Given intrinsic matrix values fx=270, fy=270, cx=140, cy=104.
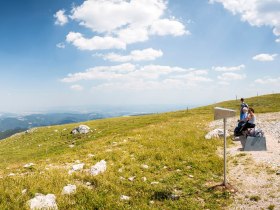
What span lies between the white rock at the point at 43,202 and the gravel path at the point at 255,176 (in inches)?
317

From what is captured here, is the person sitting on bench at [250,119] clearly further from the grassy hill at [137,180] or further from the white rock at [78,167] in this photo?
the white rock at [78,167]

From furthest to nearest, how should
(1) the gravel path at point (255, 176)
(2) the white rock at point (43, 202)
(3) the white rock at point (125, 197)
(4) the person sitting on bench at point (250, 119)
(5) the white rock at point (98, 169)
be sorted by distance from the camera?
(4) the person sitting on bench at point (250, 119), (5) the white rock at point (98, 169), (3) the white rock at point (125, 197), (1) the gravel path at point (255, 176), (2) the white rock at point (43, 202)

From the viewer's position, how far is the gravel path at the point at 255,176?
40.4 ft

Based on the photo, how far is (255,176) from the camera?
15.4 meters

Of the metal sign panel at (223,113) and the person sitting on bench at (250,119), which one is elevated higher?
the metal sign panel at (223,113)

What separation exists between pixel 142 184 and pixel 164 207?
9.11 feet

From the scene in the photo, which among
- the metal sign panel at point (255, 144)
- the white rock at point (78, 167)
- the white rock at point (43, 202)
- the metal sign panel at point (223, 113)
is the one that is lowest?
the white rock at point (43, 202)

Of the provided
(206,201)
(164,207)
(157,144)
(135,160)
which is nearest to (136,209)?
(164,207)

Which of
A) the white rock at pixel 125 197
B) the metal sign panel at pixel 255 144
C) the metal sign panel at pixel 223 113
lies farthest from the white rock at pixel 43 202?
the metal sign panel at pixel 255 144

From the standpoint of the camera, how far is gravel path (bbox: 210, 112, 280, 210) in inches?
484

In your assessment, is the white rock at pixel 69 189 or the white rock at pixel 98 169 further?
the white rock at pixel 98 169

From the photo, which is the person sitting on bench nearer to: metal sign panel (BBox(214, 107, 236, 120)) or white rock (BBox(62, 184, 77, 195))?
metal sign panel (BBox(214, 107, 236, 120))

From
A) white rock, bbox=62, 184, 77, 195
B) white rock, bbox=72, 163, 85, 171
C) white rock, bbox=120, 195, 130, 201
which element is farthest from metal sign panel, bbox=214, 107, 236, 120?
white rock, bbox=72, 163, 85, 171

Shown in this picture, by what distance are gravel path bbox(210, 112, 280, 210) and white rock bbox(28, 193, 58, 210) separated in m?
8.05
